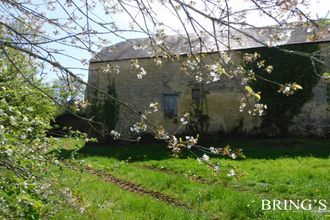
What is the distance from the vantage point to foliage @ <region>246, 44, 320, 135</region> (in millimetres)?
17547

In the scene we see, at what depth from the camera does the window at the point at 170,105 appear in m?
20.7

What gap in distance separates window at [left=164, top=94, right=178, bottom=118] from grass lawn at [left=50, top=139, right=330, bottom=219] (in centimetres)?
626

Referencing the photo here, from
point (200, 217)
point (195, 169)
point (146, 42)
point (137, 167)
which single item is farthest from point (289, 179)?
point (146, 42)

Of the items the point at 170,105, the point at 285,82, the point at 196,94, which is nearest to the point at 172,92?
the point at 170,105

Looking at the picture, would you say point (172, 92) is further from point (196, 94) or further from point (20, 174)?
point (20, 174)

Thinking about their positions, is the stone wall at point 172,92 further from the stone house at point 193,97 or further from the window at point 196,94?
the window at point 196,94

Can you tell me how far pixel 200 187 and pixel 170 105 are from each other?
12.6 metres

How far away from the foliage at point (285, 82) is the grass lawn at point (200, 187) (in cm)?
353

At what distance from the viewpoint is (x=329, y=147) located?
14469mm

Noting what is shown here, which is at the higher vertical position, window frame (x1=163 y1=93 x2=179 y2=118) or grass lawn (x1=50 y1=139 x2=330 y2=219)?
window frame (x1=163 y1=93 x2=179 y2=118)

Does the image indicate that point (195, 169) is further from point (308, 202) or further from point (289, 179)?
point (308, 202)

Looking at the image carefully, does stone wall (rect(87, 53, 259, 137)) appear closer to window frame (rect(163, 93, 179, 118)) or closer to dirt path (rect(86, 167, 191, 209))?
window frame (rect(163, 93, 179, 118))

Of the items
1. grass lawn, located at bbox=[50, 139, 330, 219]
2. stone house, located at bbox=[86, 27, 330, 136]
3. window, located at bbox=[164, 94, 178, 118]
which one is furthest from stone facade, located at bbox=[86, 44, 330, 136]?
grass lawn, located at bbox=[50, 139, 330, 219]

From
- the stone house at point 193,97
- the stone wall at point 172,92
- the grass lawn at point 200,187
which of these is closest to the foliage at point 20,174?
the grass lawn at point 200,187
